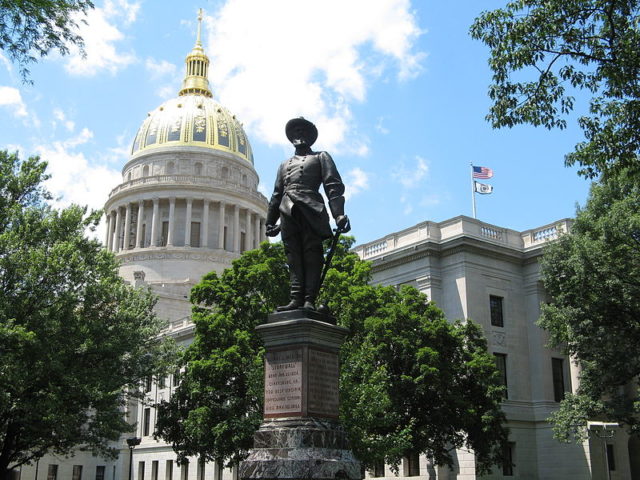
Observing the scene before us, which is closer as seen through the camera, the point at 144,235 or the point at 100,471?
the point at 100,471

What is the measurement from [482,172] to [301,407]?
37.5 m

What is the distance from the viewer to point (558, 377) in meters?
44.4

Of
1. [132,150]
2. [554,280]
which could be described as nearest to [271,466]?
[554,280]

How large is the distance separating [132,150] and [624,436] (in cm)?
7064

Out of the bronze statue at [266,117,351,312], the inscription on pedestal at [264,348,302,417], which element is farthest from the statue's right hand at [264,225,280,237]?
the inscription on pedestal at [264,348,302,417]

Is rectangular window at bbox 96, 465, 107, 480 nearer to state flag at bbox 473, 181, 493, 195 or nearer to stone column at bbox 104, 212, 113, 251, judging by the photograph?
stone column at bbox 104, 212, 113, 251

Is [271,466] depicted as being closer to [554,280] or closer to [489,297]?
[554,280]

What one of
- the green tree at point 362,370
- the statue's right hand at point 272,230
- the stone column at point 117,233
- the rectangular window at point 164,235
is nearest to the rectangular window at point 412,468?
the green tree at point 362,370

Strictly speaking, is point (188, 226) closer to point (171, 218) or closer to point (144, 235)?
point (171, 218)

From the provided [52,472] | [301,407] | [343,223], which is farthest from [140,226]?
[301,407]

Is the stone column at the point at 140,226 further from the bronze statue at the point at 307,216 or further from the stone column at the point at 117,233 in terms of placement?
the bronze statue at the point at 307,216

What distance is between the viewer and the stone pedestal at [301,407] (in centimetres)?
1080

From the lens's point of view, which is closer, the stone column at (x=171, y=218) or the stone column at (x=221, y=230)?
the stone column at (x=171, y=218)

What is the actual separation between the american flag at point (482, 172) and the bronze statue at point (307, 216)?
3488cm
